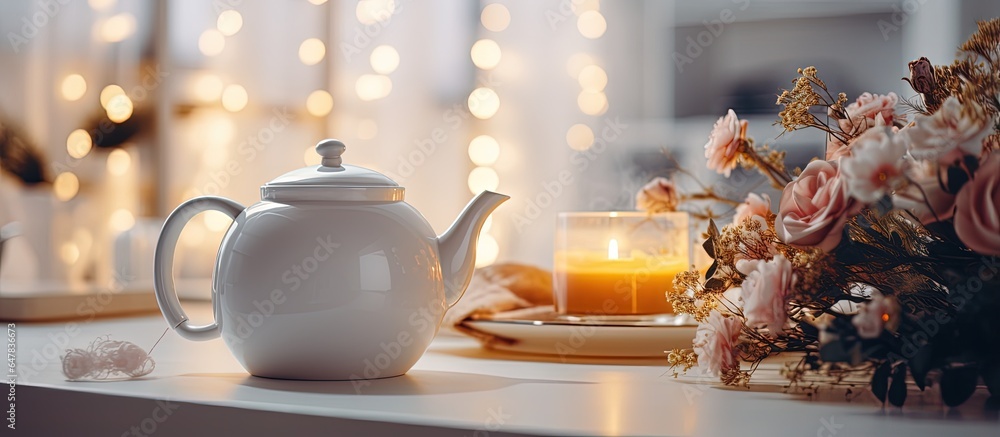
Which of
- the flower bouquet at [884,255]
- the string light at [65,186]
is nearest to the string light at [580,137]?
the string light at [65,186]

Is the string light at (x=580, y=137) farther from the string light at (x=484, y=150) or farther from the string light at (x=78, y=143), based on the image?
the string light at (x=78, y=143)

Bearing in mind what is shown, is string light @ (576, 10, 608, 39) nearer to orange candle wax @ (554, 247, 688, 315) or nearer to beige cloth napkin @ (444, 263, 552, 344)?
beige cloth napkin @ (444, 263, 552, 344)

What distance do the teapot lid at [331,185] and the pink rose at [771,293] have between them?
0.31 metres

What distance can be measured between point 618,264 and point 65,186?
167 centimetres

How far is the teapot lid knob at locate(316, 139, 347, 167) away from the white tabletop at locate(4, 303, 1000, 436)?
190 mm

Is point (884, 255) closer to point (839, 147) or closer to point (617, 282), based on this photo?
point (839, 147)

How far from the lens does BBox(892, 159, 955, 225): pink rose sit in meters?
0.58

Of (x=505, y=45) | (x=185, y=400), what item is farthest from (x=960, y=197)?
(x=505, y=45)

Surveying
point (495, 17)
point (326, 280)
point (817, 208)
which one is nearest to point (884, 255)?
point (817, 208)

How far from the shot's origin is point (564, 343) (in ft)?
2.95

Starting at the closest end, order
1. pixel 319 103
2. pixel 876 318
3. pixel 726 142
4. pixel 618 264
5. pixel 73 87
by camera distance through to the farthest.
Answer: pixel 876 318, pixel 726 142, pixel 618 264, pixel 73 87, pixel 319 103

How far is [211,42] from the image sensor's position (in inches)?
90.7

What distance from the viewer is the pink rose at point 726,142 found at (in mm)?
838

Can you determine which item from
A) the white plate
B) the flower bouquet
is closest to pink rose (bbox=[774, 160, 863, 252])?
the flower bouquet
